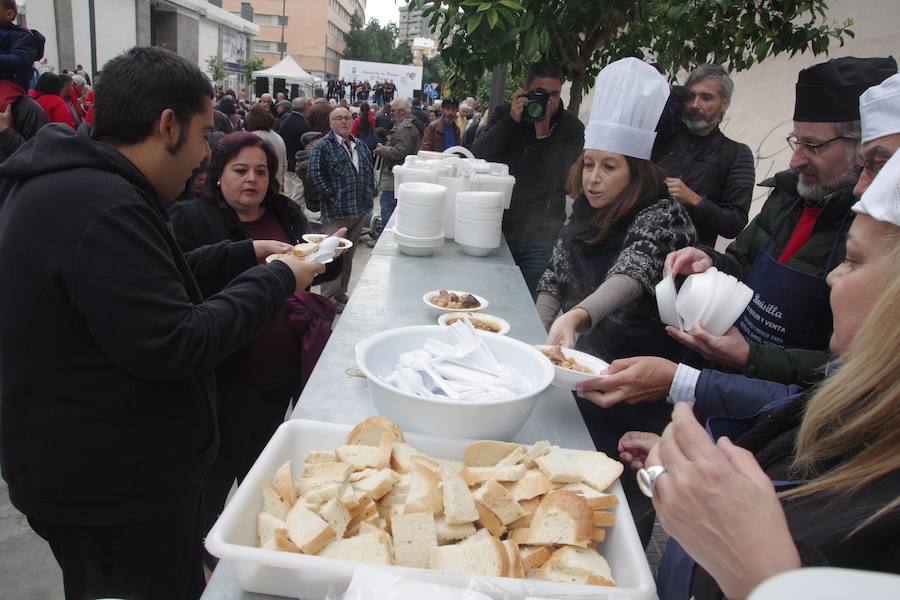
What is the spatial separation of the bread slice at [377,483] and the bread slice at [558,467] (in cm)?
29

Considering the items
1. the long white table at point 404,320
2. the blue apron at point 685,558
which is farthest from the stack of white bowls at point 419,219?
the blue apron at point 685,558

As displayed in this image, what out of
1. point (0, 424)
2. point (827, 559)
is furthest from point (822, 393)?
point (0, 424)

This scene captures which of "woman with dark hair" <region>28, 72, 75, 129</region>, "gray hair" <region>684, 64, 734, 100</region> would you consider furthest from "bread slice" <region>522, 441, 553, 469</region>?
"woman with dark hair" <region>28, 72, 75, 129</region>

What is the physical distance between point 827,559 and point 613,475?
1.37 feet

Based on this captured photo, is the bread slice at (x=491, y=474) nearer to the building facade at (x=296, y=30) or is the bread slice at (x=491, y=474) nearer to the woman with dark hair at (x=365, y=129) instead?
the woman with dark hair at (x=365, y=129)

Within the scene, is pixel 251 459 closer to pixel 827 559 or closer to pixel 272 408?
pixel 272 408

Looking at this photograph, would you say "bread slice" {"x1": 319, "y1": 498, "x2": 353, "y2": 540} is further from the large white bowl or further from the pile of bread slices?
the large white bowl

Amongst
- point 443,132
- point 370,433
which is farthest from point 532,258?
point 443,132

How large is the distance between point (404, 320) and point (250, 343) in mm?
686

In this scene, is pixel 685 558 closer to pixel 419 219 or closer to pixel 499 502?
pixel 499 502

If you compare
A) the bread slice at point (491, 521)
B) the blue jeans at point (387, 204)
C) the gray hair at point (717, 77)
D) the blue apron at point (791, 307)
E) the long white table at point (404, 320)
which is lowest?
the blue jeans at point (387, 204)

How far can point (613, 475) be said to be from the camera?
3.75ft

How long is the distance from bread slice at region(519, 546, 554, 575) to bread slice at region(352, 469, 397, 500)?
0.26m

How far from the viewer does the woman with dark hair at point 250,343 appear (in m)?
2.46
